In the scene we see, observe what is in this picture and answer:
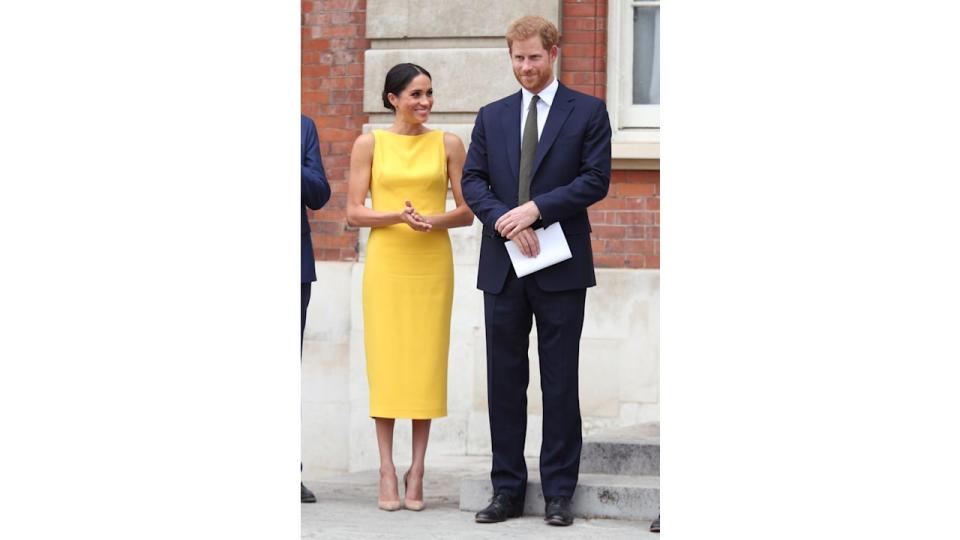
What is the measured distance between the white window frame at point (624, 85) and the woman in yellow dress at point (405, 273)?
2.27m

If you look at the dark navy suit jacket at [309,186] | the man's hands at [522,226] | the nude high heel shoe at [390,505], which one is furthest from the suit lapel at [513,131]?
the nude high heel shoe at [390,505]

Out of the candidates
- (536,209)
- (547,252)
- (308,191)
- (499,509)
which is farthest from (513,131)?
(499,509)

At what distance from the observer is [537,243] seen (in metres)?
5.95

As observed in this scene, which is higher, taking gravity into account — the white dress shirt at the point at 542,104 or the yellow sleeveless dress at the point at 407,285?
the white dress shirt at the point at 542,104

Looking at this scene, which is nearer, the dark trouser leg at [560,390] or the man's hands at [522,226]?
the man's hands at [522,226]

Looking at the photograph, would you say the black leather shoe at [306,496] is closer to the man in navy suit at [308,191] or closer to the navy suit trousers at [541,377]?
the man in navy suit at [308,191]

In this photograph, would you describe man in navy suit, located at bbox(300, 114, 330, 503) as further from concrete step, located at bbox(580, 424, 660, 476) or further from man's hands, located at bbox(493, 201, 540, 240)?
concrete step, located at bbox(580, 424, 660, 476)

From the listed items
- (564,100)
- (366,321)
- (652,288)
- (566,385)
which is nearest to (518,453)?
(566,385)

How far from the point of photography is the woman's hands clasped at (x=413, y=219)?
6.28 metres

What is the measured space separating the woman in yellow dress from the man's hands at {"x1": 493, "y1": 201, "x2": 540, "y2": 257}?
500 mm

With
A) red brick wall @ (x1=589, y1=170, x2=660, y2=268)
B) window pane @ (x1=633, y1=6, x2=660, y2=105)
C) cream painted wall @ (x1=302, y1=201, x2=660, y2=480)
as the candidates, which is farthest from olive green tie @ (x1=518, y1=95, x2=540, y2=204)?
window pane @ (x1=633, y1=6, x2=660, y2=105)

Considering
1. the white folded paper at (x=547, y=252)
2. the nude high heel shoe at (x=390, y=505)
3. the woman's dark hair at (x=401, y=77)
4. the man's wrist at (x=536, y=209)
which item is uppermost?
the woman's dark hair at (x=401, y=77)

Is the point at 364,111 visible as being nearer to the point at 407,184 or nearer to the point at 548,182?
the point at 407,184
